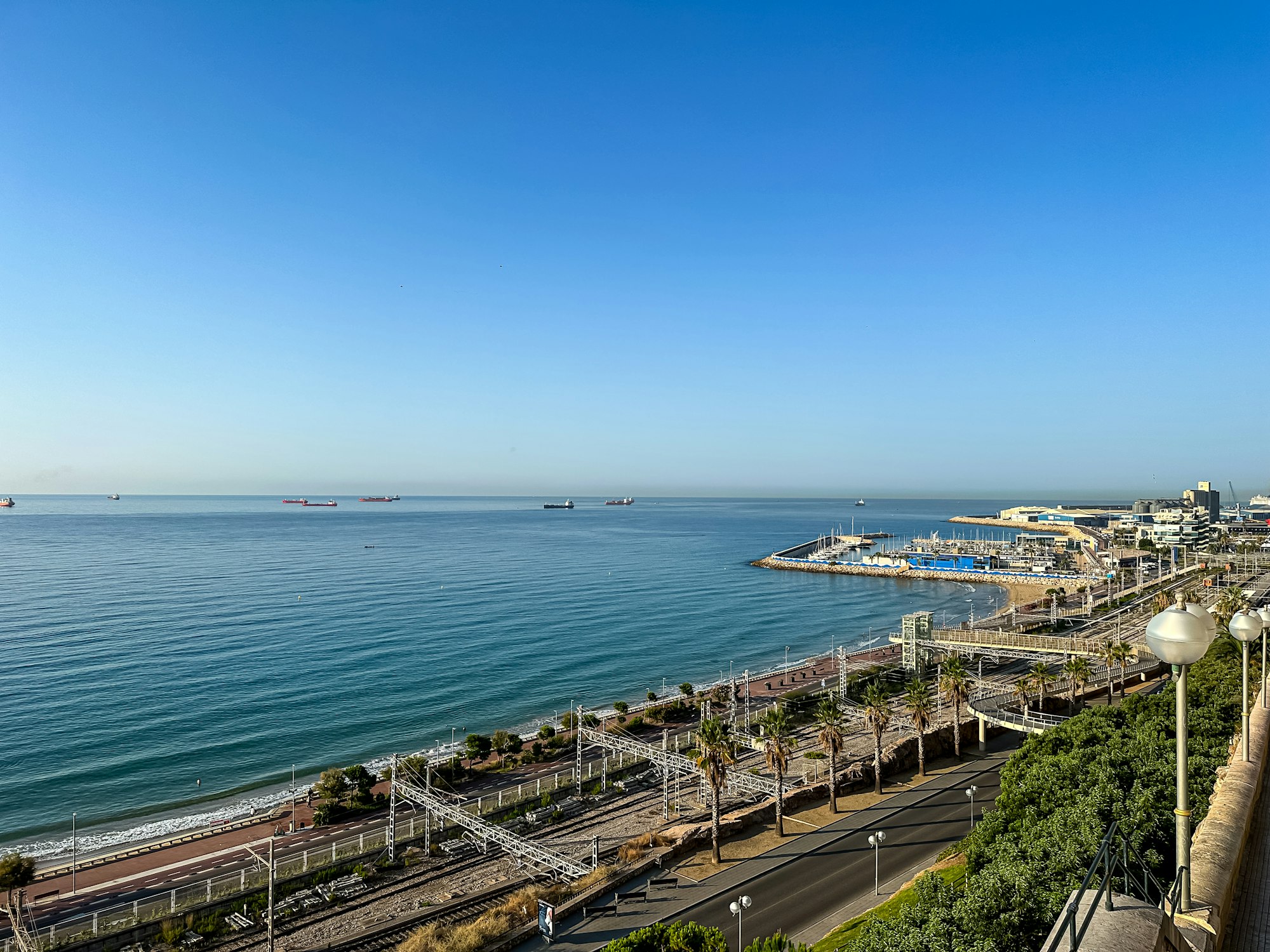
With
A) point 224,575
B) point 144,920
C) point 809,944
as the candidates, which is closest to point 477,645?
point 144,920

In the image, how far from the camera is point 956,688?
42.5 meters

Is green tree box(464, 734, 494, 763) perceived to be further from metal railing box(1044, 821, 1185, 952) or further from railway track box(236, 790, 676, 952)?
metal railing box(1044, 821, 1185, 952)

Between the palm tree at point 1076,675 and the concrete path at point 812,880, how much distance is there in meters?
17.0

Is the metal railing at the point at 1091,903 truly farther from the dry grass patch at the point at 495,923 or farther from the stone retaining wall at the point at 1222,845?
the dry grass patch at the point at 495,923

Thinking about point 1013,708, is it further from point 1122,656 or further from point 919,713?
point 1122,656

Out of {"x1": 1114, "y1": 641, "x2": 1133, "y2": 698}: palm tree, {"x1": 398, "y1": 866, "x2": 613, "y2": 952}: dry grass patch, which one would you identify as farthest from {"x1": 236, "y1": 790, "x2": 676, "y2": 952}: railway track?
{"x1": 1114, "y1": 641, "x2": 1133, "y2": 698}: palm tree

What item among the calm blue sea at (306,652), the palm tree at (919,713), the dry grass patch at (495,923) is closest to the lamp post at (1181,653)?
the dry grass patch at (495,923)

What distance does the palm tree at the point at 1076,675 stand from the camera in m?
48.4

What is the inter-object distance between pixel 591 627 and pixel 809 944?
58076 mm

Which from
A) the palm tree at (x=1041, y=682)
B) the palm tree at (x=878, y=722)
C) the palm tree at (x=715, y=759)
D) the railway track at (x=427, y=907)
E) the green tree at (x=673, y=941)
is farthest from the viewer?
the palm tree at (x=1041, y=682)

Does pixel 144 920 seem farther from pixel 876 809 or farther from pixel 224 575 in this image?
pixel 224 575

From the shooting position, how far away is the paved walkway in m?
9.66

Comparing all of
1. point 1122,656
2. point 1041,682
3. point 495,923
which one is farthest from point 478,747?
point 1122,656

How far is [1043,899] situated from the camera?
12.1 metres
